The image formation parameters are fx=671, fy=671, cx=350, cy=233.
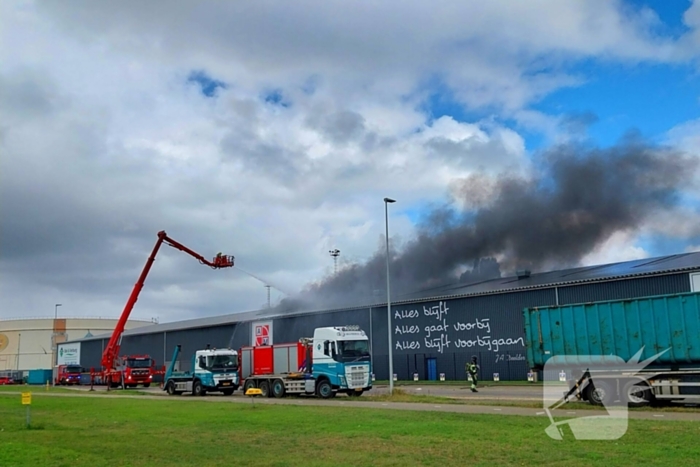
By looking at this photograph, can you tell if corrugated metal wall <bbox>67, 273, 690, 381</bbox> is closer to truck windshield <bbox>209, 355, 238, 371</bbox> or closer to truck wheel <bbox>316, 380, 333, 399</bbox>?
truck windshield <bbox>209, 355, 238, 371</bbox>

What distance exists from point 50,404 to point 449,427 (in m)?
21.0

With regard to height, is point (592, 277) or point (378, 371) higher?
point (592, 277)

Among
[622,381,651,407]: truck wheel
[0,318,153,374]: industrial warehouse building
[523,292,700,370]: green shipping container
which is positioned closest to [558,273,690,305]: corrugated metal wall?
[523,292,700,370]: green shipping container

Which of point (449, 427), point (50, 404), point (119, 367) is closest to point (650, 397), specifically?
point (449, 427)

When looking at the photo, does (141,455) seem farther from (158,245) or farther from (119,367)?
(119,367)

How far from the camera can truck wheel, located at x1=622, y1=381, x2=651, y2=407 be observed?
2009 cm

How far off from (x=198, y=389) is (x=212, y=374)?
4.40 feet

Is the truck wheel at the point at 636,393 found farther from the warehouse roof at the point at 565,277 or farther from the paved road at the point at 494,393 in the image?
the warehouse roof at the point at 565,277

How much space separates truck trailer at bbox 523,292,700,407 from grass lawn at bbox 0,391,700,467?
187 inches

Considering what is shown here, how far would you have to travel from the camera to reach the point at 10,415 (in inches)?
939

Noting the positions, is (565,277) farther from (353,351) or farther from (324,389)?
(324,389)

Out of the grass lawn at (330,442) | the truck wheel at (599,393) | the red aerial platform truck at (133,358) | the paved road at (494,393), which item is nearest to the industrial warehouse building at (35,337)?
the red aerial platform truck at (133,358)

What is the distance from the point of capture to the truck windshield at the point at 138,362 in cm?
4881

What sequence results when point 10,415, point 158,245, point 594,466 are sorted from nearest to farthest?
point 594,466
point 10,415
point 158,245
